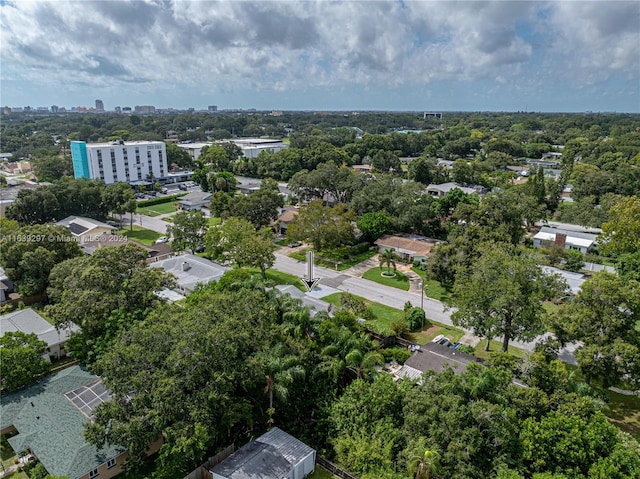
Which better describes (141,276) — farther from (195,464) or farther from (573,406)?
(573,406)

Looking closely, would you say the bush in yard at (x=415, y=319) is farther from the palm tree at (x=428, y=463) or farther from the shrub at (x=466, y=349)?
the palm tree at (x=428, y=463)

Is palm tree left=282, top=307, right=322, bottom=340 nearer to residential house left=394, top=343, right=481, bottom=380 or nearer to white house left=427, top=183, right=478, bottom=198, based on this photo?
residential house left=394, top=343, right=481, bottom=380

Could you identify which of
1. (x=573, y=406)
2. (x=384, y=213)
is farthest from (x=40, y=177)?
(x=573, y=406)

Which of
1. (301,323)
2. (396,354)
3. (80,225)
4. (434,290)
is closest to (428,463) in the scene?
(301,323)

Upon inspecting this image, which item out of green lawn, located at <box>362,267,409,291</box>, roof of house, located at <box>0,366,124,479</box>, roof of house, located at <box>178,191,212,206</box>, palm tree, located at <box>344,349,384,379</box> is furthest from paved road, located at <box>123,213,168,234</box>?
palm tree, located at <box>344,349,384,379</box>

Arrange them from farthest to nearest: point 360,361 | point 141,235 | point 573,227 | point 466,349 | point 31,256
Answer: point 141,235 → point 573,227 → point 31,256 → point 466,349 → point 360,361

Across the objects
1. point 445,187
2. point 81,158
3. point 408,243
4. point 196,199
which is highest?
point 81,158

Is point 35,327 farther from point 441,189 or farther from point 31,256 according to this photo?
point 441,189
